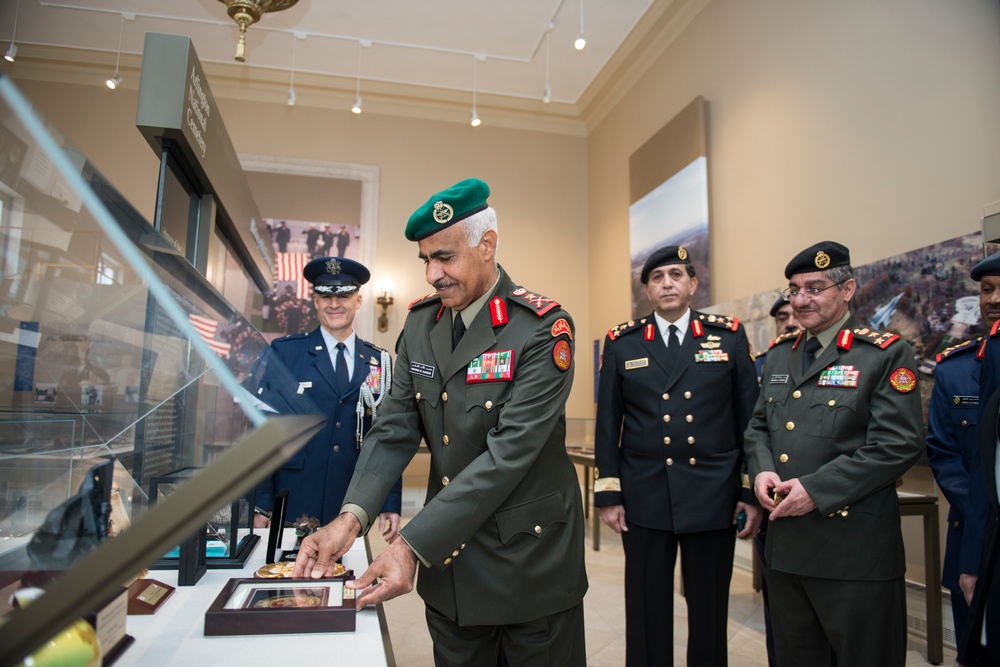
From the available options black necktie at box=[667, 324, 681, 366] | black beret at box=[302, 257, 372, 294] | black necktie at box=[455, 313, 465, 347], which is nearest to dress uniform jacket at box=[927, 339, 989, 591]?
black necktie at box=[667, 324, 681, 366]

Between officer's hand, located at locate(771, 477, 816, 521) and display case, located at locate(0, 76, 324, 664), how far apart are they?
163 cm

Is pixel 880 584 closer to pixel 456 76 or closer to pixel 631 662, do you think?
pixel 631 662

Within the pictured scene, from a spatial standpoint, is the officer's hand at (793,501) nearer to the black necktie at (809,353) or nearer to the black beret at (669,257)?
the black necktie at (809,353)

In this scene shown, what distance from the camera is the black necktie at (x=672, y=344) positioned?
7.91 feet

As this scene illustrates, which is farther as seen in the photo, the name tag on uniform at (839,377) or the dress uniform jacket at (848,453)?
the name tag on uniform at (839,377)

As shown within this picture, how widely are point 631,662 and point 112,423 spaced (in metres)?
2.15

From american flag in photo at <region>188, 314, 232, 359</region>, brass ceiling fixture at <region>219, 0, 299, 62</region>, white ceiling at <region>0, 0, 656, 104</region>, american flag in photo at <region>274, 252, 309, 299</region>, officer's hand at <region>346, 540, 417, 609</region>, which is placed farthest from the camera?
american flag in photo at <region>274, 252, 309, 299</region>

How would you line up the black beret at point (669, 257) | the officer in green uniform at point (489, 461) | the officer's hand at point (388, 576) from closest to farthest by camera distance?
the officer's hand at point (388, 576)
the officer in green uniform at point (489, 461)
the black beret at point (669, 257)

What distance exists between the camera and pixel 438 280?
1424 millimetres

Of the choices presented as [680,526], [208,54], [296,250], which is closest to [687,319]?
[680,526]

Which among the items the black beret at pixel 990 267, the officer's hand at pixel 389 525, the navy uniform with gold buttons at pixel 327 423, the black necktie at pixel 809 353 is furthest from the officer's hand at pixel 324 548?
the black beret at pixel 990 267

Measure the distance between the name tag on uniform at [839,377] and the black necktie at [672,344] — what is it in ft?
1.67

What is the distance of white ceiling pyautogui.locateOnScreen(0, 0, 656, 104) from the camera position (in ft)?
19.1

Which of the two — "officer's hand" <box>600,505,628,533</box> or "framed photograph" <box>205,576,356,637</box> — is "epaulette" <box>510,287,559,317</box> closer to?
"framed photograph" <box>205,576,356,637</box>
